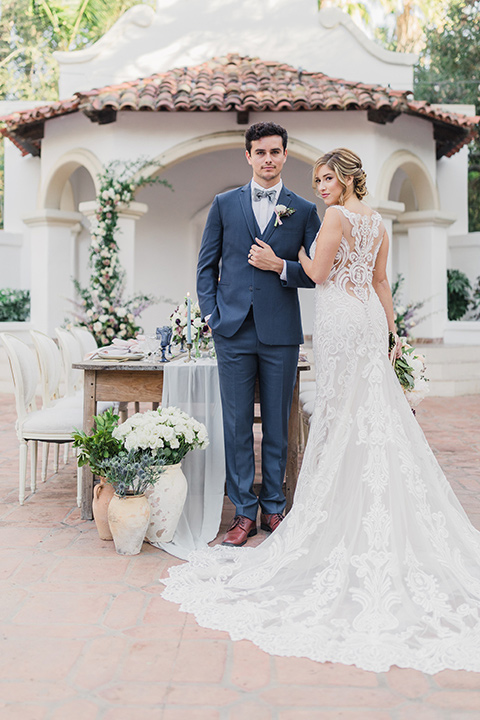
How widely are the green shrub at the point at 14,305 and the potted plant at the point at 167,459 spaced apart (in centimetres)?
933

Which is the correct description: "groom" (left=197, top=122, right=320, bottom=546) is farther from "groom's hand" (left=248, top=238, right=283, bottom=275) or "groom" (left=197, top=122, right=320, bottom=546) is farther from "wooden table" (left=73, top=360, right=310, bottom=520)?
"wooden table" (left=73, top=360, right=310, bottom=520)

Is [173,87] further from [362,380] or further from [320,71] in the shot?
[362,380]

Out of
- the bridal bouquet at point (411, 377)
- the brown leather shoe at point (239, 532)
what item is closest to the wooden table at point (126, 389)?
the brown leather shoe at point (239, 532)

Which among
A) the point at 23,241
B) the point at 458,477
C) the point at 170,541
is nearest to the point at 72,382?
the point at 170,541

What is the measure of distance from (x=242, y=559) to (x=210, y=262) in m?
1.62

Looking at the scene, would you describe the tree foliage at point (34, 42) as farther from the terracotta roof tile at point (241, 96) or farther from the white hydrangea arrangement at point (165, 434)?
the white hydrangea arrangement at point (165, 434)

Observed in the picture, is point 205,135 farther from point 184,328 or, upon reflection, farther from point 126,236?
point 184,328

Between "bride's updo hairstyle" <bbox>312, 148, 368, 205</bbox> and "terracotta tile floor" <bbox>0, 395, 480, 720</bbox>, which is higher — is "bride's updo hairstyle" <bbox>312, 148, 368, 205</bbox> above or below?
above

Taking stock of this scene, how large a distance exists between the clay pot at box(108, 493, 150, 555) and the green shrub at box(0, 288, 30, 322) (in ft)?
31.3

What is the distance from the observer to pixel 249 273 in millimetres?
4082

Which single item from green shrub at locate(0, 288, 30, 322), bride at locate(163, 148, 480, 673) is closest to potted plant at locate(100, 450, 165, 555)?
bride at locate(163, 148, 480, 673)

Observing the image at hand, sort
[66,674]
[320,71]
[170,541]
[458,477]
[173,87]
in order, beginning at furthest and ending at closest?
[320,71], [173,87], [458,477], [170,541], [66,674]

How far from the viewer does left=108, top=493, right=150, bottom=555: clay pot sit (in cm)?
391

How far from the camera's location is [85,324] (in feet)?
35.0
